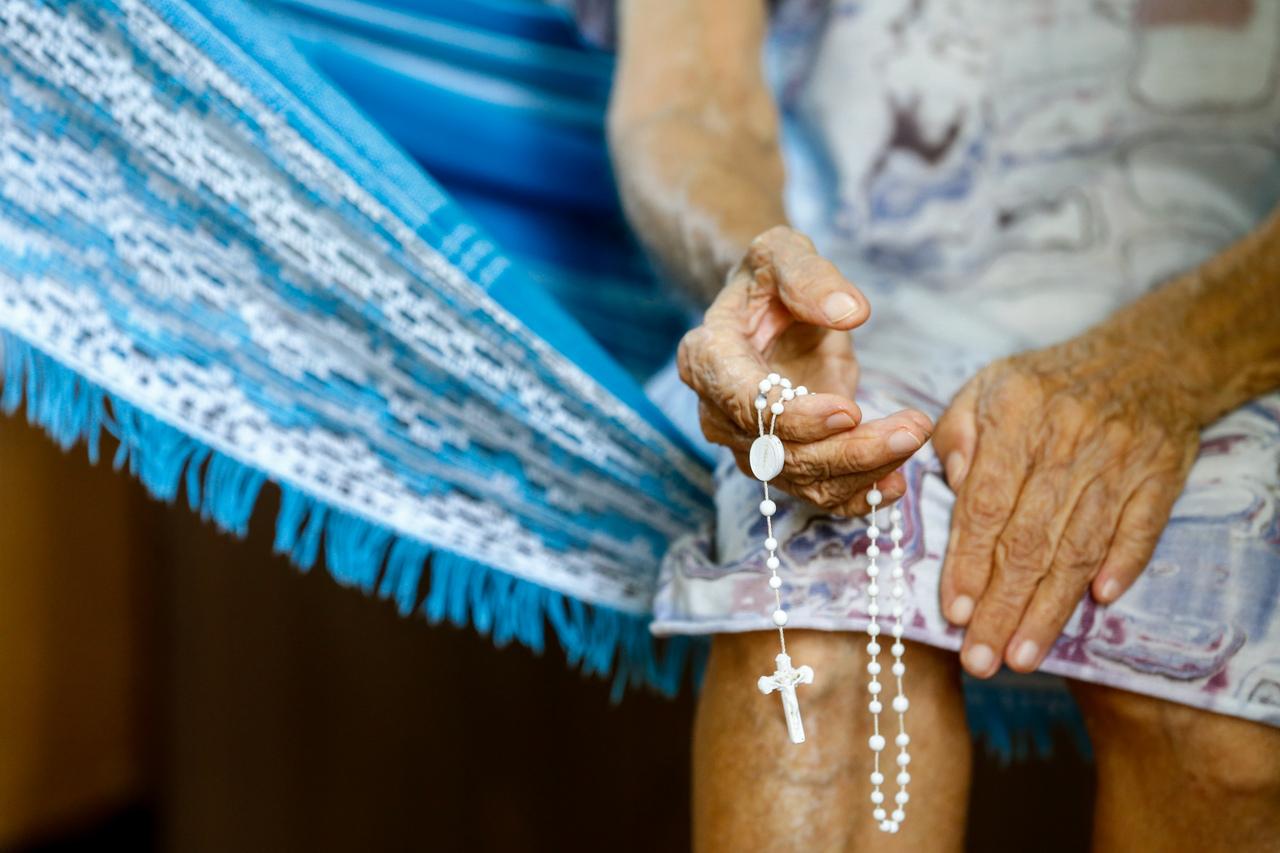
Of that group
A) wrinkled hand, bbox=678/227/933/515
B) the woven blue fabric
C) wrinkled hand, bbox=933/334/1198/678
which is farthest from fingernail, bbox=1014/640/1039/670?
the woven blue fabric

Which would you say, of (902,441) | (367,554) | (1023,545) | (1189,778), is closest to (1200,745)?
(1189,778)

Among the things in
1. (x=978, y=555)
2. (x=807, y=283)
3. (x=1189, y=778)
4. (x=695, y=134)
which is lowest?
(x=1189, y=778)

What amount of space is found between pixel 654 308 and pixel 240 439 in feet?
1.45

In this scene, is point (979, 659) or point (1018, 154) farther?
point (1018, 154)

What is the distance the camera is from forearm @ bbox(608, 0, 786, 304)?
0.80m

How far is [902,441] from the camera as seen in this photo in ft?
1.69

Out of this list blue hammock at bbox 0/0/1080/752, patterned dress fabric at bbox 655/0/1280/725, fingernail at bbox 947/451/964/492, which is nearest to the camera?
fingernail at bbox 947/451/964/492

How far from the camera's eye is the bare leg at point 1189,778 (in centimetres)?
58

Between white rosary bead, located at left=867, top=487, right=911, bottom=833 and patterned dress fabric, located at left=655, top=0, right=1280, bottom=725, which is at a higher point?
patterned dress fabric, located at left=655, top=0, right=1280, bottom=725

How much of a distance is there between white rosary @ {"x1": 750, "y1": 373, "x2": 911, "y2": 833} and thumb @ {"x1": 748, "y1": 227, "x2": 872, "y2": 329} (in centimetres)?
4

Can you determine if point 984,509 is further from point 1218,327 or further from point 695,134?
point 695,134

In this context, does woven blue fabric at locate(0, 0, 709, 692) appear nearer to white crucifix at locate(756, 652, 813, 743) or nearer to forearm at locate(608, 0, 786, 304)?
forearm at locate(608, 0, 786, 304)

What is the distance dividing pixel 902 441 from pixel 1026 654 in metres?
0.15

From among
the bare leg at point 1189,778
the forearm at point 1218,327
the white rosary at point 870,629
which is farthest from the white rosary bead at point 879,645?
the forearm at point 1218,327
